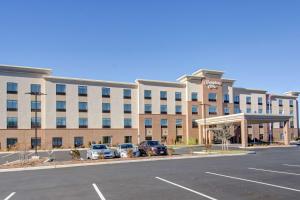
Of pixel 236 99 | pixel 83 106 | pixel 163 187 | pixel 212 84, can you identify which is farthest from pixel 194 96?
pixel 163 187

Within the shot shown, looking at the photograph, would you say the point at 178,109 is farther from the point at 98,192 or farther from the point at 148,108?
the point at 98,192

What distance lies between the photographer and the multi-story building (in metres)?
50.6

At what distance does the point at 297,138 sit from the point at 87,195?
7818 cm

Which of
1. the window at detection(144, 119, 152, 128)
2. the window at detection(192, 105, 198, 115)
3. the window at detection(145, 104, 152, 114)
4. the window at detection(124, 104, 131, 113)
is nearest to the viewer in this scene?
the window at detection(124, 104, 131, 113)

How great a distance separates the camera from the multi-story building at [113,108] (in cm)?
5059

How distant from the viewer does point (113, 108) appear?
58.3 meters

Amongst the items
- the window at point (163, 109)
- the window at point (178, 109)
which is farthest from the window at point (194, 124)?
the window at point (163, 109)

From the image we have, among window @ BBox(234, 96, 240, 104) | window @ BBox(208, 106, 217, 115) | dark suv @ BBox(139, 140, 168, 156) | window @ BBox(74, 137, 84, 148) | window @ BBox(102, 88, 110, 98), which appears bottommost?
window @ BBox(74, 137, 84, 148)

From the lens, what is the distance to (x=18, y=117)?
5059cm

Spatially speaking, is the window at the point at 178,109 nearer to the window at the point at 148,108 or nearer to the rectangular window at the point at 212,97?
the window at the point at 148,108

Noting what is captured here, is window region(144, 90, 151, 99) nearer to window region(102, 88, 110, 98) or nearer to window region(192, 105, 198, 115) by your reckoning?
window region(102, 88, 110, 98)

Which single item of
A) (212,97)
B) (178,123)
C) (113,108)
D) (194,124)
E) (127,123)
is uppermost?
(212,97)

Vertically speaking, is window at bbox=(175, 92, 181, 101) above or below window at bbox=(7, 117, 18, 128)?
above

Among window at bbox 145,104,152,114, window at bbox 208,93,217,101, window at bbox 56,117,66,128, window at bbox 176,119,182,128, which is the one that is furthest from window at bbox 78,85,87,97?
window at bbox 208,93,217,101
